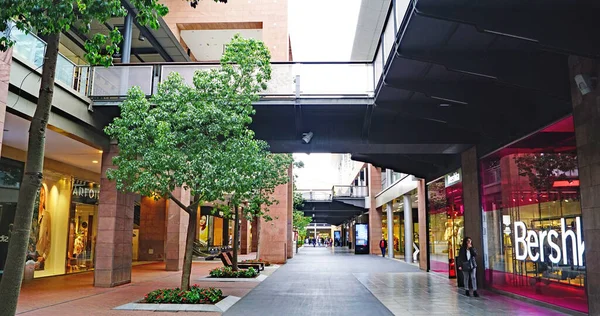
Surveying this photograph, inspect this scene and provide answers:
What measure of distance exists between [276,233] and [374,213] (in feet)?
59.6

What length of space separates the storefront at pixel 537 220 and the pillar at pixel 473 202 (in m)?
0.33

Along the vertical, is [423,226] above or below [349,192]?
below

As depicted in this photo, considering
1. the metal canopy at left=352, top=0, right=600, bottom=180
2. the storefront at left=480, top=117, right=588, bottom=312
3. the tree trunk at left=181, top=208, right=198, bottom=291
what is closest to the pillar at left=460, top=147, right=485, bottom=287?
the storefront at left=480, top=117, right=588, bottom=312

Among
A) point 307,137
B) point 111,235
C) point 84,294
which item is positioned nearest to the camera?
point 84,294

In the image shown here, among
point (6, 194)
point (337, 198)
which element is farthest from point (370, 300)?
point (337, 198)

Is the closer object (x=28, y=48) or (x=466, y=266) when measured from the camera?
(x=28, y=48)

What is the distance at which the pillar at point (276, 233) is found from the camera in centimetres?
2898

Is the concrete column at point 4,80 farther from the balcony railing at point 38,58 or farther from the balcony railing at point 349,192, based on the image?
the balcony railing at point 349,192

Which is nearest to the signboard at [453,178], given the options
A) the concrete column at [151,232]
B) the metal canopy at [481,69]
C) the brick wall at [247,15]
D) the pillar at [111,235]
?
the metal canopy at [481,69]

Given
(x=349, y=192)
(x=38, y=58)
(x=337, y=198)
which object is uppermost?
(x=349, y=192)

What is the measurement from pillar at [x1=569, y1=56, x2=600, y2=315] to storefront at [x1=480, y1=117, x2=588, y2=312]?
2.47ft

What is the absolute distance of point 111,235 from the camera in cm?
1542

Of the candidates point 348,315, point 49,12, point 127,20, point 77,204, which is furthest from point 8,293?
point 77,204

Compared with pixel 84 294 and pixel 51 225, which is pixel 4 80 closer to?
pixel 84 294
